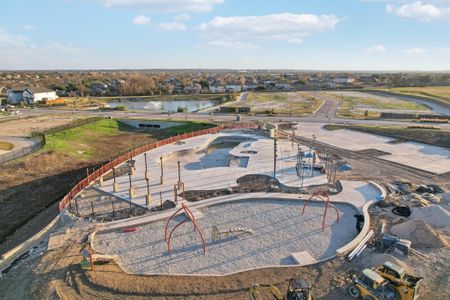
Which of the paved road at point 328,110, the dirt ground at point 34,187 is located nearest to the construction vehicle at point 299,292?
the dirt ground at point 34,187

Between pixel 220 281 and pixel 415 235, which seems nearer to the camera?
pixel 220 281

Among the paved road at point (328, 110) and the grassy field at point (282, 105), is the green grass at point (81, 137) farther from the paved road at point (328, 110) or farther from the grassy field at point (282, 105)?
the paved road at point (328, 110)

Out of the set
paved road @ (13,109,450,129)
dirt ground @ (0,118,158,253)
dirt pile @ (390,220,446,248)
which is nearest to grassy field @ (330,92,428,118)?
paved road @ (13,109,450,129)

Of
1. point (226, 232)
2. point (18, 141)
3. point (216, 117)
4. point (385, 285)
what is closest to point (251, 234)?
point (226, 232)

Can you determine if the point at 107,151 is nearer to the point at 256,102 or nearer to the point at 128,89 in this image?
the point at 256,102

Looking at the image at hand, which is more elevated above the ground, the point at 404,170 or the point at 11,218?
the point at 404,170

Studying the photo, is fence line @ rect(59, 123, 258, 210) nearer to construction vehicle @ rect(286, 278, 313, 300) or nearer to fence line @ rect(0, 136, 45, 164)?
fence line @ rect(0, 136, 45, 164)

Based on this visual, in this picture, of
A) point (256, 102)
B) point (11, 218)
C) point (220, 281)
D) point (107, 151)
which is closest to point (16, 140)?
point (107, 151)
